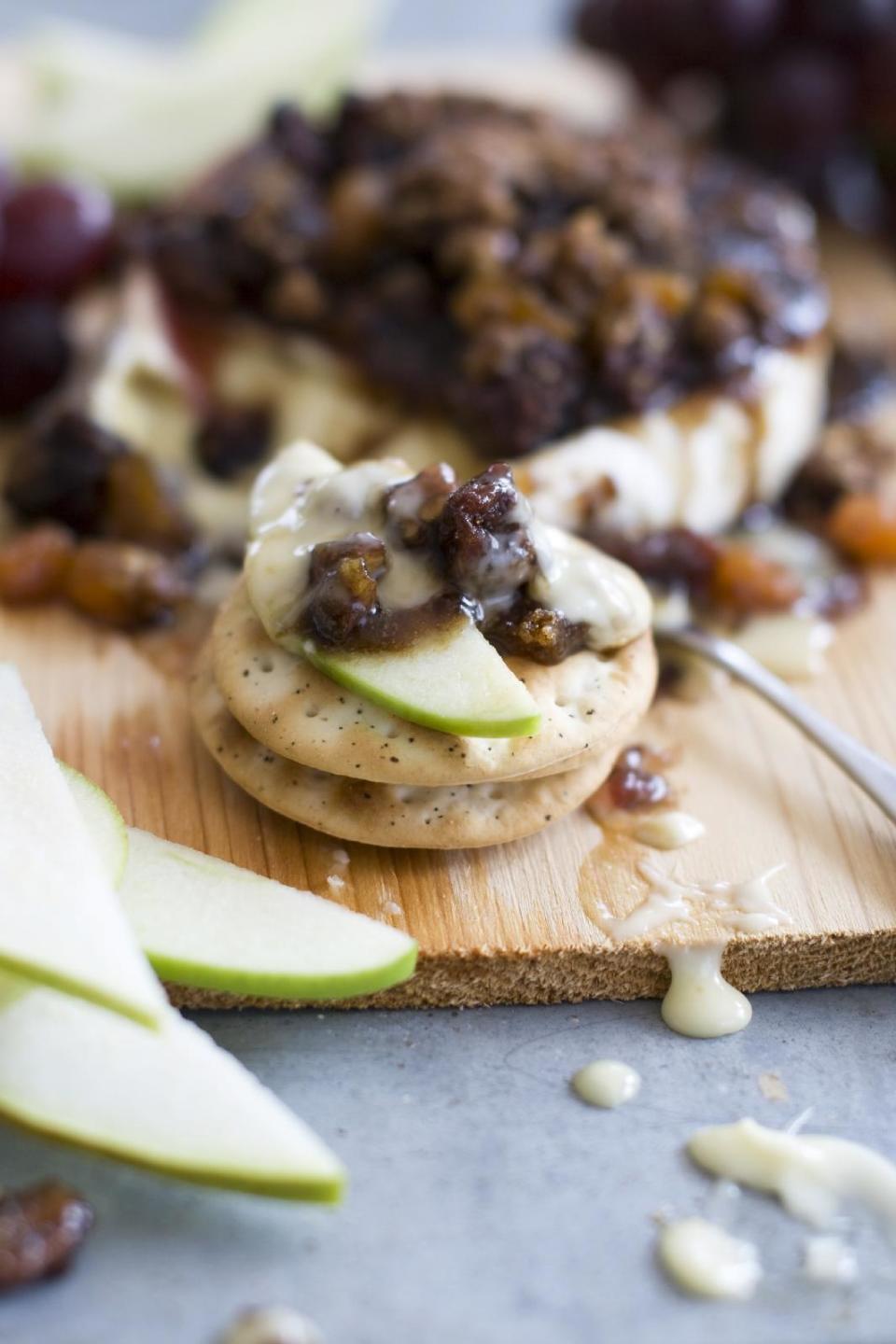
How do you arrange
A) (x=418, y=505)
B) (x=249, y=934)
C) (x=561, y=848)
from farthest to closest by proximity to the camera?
(x=561, y=848), (x=418, y=505), (x=249, y=934)

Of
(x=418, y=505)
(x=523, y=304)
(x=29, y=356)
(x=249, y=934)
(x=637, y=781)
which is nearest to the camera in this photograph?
(x=249, y=934)

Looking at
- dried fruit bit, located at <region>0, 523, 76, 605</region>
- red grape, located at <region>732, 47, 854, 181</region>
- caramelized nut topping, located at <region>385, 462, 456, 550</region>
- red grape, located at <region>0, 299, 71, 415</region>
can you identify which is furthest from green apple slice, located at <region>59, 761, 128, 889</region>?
red grape, located at <region>732, 47, 854, 181</region>

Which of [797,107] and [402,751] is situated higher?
[797,107]

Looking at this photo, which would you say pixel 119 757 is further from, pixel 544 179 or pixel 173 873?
pixel 544 179

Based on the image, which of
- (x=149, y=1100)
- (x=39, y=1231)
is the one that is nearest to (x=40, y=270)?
(x=149, y=1100)

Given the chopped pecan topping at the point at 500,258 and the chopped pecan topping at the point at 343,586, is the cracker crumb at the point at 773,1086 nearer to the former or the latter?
the chopped pecan topping at the point at 343,586

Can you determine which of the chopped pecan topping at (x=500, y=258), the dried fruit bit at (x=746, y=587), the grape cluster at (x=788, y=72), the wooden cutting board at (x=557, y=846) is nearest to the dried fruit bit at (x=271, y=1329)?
the wooden cutting board at (x=557, y=846)

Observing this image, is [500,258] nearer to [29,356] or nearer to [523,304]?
[523,304]

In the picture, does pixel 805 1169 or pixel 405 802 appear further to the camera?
pixel 405 802

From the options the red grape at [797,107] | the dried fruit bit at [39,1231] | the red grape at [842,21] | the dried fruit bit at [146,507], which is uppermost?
the red grape at [842,21]
